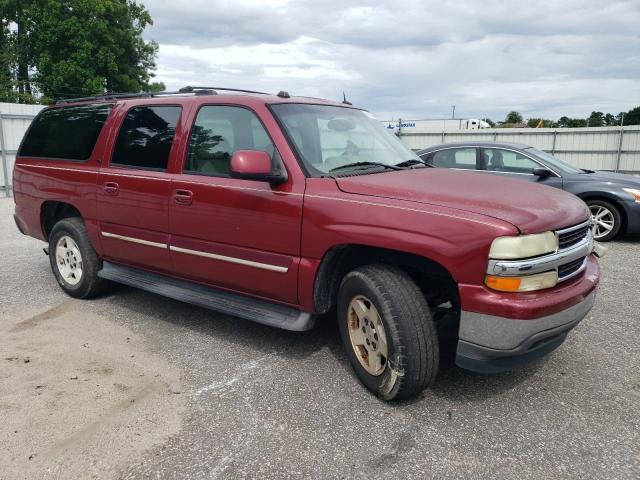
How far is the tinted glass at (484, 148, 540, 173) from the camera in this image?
26.7 ft

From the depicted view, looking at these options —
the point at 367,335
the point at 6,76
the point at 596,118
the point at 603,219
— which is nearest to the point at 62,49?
the point at 6,76

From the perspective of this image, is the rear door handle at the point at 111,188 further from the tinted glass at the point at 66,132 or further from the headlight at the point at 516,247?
the headlight at the point at 516,247

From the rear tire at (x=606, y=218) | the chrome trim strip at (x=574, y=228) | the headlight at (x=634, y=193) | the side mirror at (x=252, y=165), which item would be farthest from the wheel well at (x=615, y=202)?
the side mirror at (x=252, y=165)

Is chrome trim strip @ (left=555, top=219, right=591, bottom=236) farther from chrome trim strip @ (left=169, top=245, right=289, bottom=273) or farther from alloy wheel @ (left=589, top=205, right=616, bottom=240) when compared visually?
alloy wheel @ (left=589, top=205, right=616, bottom=240)

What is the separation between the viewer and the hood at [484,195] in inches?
111

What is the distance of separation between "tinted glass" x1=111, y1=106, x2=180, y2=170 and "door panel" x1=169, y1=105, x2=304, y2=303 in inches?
11.0

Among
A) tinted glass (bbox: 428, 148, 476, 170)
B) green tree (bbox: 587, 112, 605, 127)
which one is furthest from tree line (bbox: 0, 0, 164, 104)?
green tree (bbox: 587, 112, 605, 127)

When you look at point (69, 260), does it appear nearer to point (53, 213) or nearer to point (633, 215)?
point (53, 213)

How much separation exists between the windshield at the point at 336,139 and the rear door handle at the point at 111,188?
165 centimetres

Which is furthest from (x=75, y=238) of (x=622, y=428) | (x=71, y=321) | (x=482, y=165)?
(x=482, y=165)

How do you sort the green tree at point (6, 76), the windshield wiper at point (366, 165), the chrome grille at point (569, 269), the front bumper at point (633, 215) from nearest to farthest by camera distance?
the chrome grille at point (569, 269) < the windshield wiper at point (366, 165) < the front bumper at point (633, 215) < the green tree at point (6, 76)

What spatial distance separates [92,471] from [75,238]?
117 inches

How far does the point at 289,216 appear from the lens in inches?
134

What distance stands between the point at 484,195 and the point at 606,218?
19.7 ft
